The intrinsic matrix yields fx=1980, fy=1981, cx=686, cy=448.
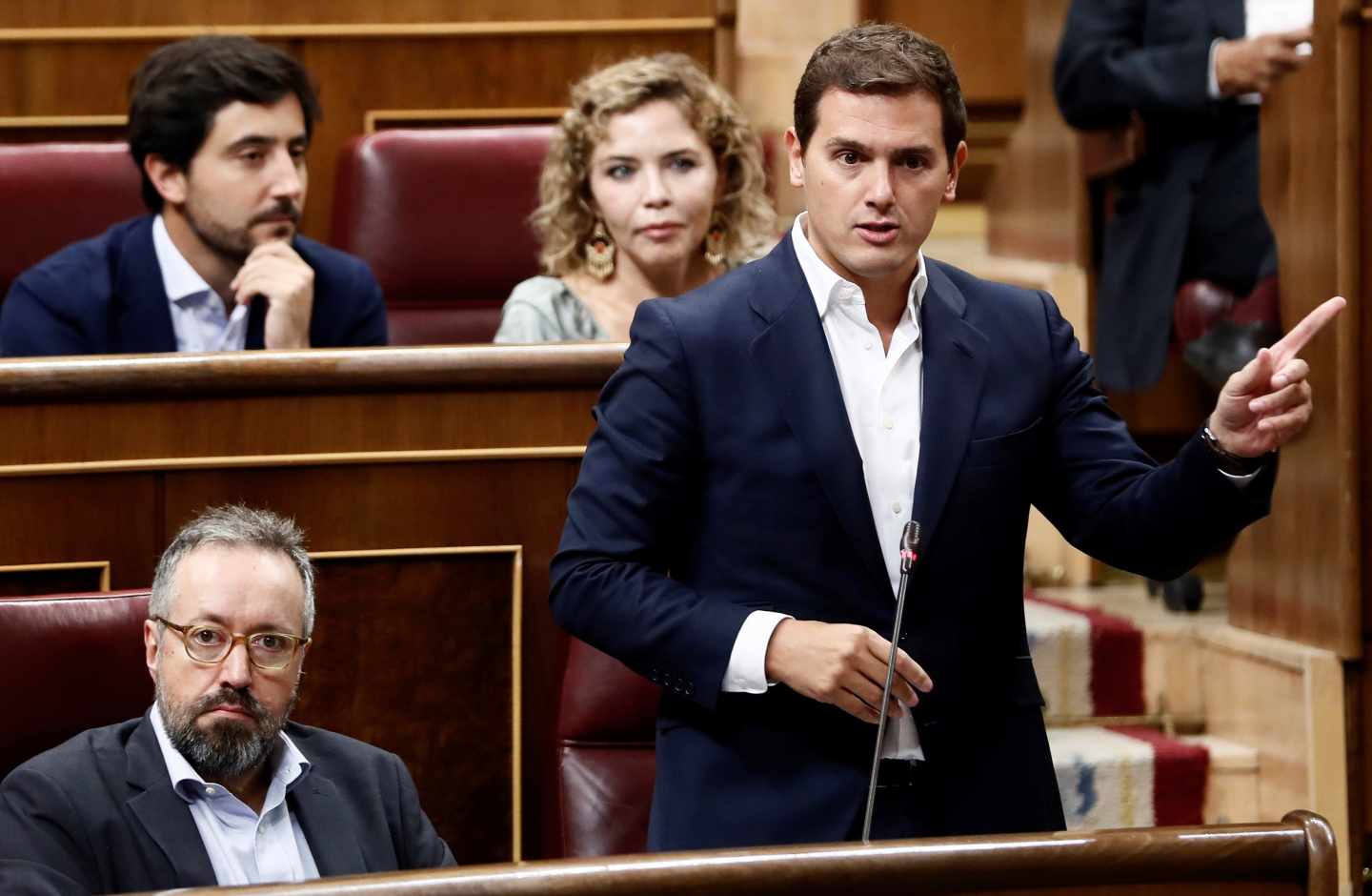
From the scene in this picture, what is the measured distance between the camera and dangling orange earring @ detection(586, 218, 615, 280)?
1.44 m

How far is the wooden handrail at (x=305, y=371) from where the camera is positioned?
1.12 metres

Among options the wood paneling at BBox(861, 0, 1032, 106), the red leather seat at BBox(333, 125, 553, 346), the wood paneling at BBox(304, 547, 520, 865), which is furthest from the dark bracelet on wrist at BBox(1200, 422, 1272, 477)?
the wood paneling at BBox(861, 0, 1032, 106)

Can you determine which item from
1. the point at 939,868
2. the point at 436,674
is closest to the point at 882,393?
the point at 939,868

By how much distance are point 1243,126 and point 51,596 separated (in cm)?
105

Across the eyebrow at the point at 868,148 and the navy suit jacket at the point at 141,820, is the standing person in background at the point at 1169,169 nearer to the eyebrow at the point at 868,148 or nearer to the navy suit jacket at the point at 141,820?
the eyebrow at the point at 868,148

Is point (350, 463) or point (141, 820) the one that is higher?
point (350, 463)

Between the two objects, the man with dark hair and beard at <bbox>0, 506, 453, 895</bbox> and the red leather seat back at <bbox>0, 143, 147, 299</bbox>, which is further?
the red leather seat back at <bbox>0, 143, 147, 299</bbox>

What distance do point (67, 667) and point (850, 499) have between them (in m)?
0.39

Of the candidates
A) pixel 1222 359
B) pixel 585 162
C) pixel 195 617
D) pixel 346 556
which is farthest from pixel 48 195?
pixel 1222 359

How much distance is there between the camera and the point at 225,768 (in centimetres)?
90

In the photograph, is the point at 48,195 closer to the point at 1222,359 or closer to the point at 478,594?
the point at 478,594

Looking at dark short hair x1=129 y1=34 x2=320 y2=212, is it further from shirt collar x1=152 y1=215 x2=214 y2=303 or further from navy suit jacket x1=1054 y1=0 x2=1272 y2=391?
navy suit jacket x1=1054 y1=0 x2=1272 y2=391

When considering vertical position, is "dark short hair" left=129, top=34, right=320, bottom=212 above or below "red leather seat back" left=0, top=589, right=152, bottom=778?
above

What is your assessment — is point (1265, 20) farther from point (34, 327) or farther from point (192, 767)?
point (192, 767)
